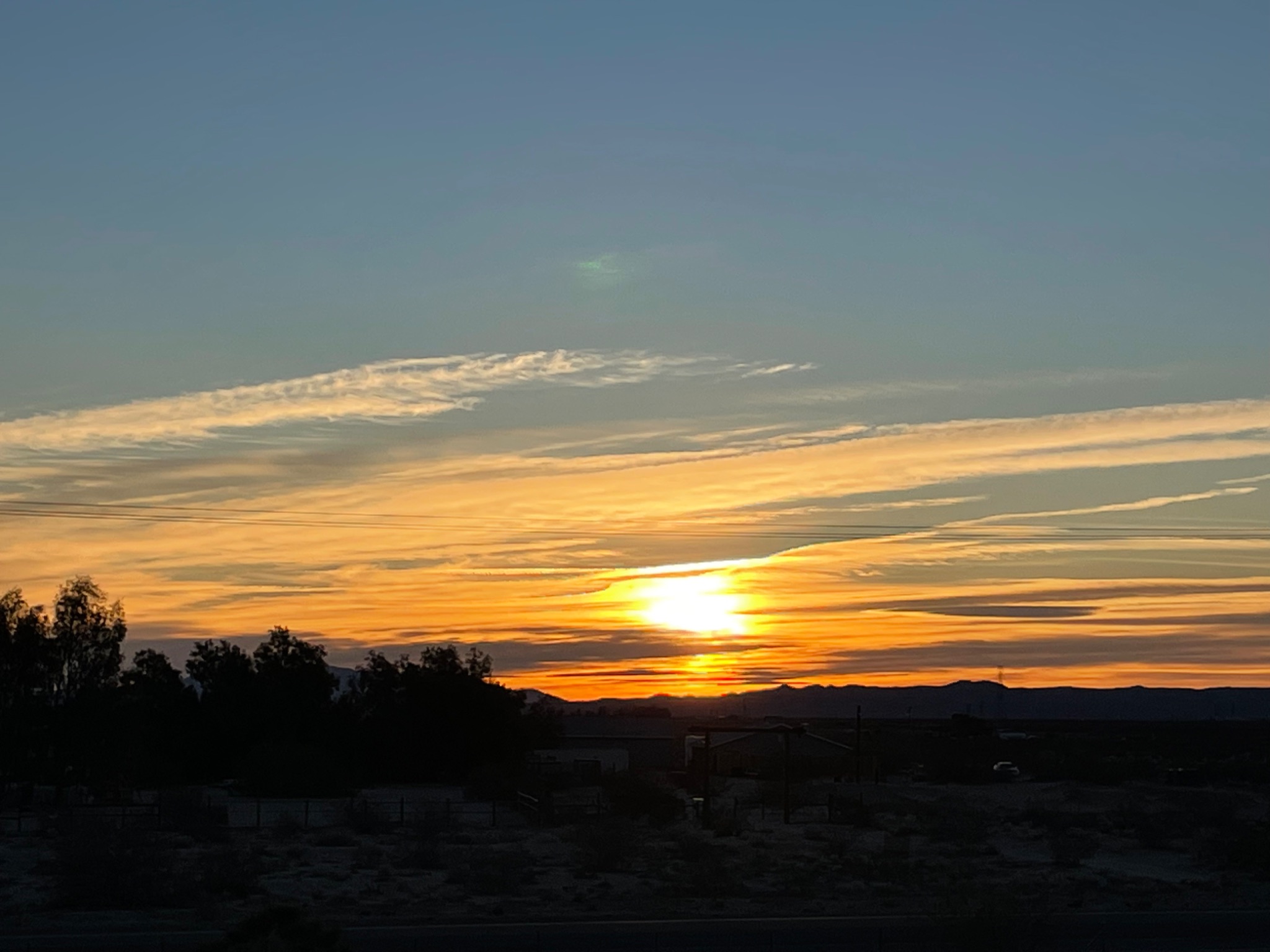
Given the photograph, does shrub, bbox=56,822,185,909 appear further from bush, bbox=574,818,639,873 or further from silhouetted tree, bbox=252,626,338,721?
silhouetted tree, bbox=252,626,338,721

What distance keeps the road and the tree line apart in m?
45.5

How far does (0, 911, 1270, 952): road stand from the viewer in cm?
2812

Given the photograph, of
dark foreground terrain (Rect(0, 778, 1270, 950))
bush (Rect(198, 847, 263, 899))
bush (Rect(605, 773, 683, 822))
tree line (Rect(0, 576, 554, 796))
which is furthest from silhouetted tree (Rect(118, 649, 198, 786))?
bush (Rect(198, 847, 263, 899))

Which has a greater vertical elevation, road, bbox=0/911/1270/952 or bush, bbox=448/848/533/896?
bush, bbox=448/848/533/896

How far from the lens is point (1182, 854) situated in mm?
53469

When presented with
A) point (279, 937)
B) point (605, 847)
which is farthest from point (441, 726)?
point (279, 937)

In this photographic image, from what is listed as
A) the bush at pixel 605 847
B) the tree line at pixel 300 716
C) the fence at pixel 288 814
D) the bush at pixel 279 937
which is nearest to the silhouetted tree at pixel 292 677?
the tree line at pixel 300 716

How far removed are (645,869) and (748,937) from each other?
45.6ft

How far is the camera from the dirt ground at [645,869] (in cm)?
3547

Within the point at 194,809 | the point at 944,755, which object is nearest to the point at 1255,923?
the point at 194,809

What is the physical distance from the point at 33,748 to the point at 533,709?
39.4m

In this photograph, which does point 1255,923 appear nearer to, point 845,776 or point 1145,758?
point 845,776

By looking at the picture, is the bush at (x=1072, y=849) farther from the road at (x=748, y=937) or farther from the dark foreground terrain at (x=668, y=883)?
the road at (x=748, y=937)

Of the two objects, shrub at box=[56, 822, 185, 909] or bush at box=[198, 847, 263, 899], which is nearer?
shrub at box=[56, 822, 185, 909]
